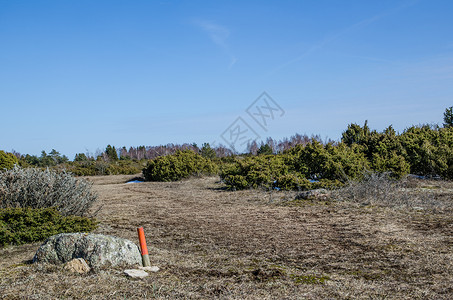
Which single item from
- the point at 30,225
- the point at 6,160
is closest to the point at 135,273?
the point at 30,225

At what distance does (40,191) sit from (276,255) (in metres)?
5.44

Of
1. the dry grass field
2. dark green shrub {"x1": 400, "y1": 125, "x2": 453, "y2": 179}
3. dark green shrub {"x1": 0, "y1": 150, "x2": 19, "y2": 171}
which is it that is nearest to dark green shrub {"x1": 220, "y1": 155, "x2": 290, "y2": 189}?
the dry grass field

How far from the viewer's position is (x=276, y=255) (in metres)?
5.80

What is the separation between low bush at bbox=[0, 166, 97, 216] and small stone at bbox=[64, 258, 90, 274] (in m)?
3.02

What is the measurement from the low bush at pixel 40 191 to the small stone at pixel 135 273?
3.62m

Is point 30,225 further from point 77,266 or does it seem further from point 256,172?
point 256,172

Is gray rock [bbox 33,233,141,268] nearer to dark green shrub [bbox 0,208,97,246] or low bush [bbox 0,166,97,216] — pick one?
dark green shrub [bbox 0,208,97,246]

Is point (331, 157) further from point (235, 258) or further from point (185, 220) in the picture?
point (235, 258)

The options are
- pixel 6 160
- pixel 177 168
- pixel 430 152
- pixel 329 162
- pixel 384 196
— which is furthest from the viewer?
pixel 6 160

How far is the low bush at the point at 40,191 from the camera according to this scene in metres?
7.87

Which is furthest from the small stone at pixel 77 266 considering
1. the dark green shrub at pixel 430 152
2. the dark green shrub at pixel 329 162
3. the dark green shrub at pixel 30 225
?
the dark green shrub at pixel 430 152

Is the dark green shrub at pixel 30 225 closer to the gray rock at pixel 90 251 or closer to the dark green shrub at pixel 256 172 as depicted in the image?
the gray rock at pixel 90 251

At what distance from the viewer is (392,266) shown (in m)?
5.02

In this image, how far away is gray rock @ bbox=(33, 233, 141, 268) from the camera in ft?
16.7
